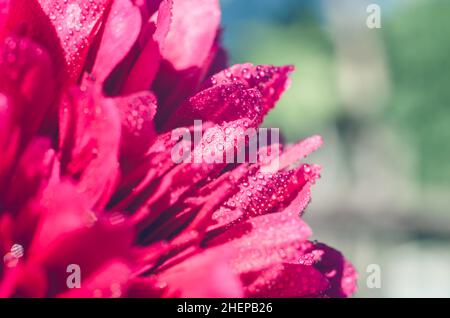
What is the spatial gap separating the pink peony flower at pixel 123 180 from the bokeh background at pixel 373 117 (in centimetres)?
101

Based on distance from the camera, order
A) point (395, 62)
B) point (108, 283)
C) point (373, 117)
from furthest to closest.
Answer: point (395, 62)
point (373, 117)
point (108, 283)

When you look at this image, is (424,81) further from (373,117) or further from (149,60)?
(149,60)

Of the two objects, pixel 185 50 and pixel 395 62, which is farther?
pixel 395 62

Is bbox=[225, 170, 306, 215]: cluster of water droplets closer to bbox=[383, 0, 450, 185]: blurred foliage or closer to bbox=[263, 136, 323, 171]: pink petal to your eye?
bbox=[263, 136, 323, 171]: pink petal

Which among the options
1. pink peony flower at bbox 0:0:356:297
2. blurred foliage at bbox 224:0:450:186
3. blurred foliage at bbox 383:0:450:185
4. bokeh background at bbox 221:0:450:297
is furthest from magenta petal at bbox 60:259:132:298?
blurred foliage at bbox 383:0:450:185

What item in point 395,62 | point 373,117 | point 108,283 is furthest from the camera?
point 395,62

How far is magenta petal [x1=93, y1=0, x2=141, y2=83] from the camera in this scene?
0.69ft

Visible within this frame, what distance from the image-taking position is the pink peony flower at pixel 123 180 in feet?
0.61

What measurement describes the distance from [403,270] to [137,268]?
1.31m

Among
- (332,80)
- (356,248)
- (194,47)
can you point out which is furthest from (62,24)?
(332,80)

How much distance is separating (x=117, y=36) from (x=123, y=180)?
0.05 m

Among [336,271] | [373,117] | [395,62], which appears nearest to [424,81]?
[395,62]

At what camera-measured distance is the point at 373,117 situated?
1.40 meters
